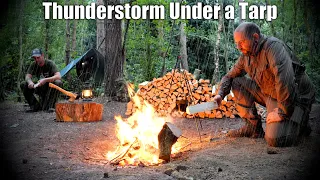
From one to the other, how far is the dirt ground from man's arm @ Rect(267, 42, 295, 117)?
0.53 meters

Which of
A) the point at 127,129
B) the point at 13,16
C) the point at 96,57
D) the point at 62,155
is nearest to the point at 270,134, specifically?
the point at 127,129

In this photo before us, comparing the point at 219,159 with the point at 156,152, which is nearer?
the point at 219,159

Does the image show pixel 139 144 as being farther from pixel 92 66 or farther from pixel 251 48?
pixel 92 66

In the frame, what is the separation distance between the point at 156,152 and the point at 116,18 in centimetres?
606

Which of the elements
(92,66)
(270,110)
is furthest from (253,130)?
(92,66)

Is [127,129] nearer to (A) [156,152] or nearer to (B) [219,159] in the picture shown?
(A) [156,152]

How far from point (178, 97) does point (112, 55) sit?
287 cm

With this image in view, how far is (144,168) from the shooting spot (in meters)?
3.27

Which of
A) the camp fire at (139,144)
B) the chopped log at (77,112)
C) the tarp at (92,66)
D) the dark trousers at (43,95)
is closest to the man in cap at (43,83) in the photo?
the dark trousers at (43,95)

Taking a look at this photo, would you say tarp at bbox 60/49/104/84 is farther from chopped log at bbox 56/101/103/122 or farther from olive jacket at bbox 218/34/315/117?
olive jacket at bbox 218/34/315/117

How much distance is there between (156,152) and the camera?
12.5ft

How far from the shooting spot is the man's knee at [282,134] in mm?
3611

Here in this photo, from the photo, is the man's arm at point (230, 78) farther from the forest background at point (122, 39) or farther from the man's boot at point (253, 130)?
the forest background at point (122, 39)

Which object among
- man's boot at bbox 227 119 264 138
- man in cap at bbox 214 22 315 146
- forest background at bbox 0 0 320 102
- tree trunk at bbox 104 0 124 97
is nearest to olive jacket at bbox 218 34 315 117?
man in cap at bbox 214 22 315 146
